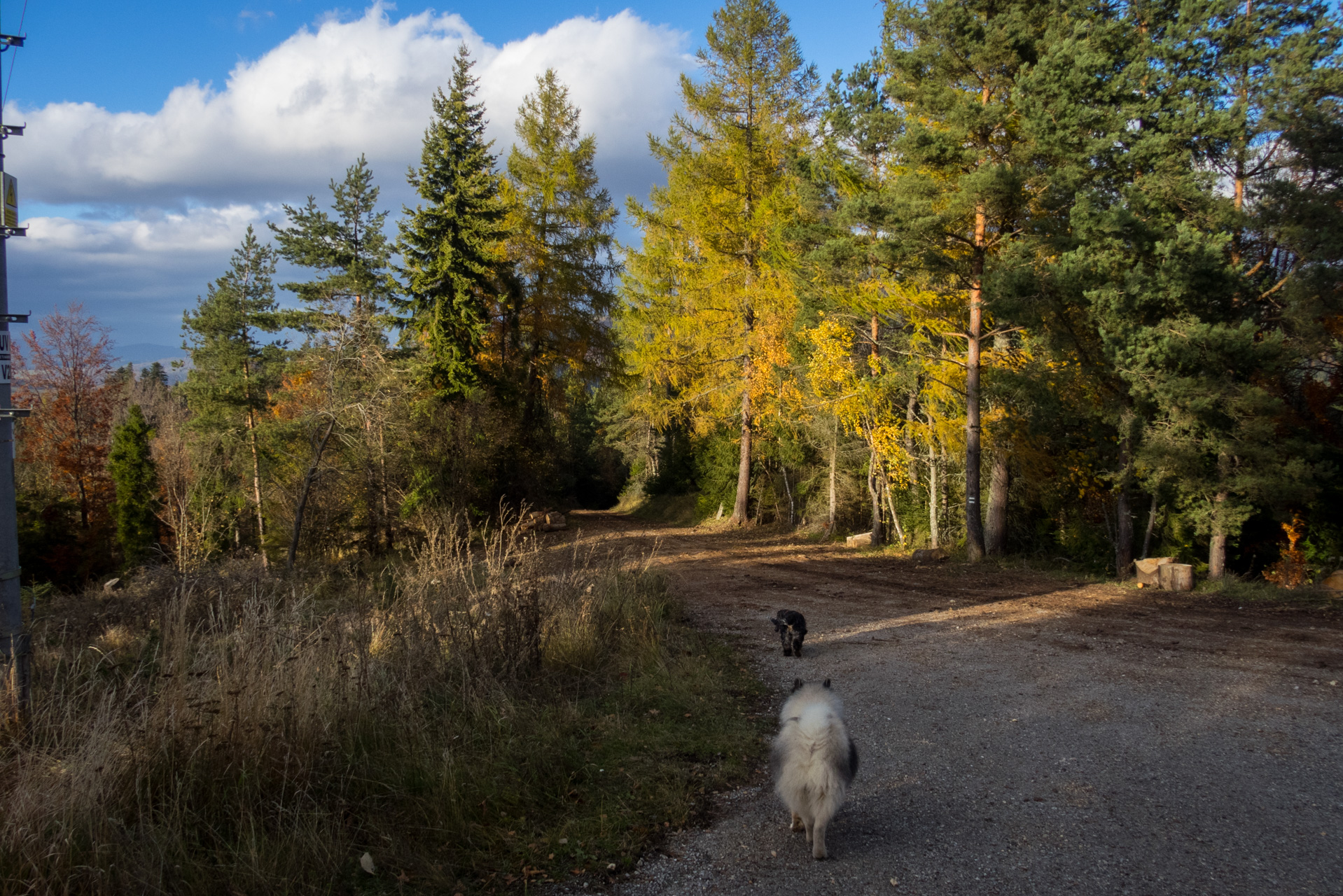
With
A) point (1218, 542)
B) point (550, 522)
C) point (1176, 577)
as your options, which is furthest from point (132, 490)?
point (1218, 542)

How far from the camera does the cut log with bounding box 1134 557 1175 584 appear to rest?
12.8 m

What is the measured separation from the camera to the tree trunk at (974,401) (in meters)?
15.2

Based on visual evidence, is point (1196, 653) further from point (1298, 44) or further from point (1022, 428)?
point (1298, 44)

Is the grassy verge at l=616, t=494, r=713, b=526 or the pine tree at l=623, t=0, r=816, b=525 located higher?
the pine tree at l=623, t=0, r=816, b=525

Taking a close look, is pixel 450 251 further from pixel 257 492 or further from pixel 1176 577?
pixel 1176 577

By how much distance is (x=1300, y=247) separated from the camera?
11734 mm

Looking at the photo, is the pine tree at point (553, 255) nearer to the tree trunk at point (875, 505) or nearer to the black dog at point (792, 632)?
the tree trunk at point (875, 505)

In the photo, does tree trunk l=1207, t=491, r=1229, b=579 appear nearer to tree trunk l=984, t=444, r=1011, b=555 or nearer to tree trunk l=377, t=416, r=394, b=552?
tree trunk l=984, t=444, r=1011, b=555

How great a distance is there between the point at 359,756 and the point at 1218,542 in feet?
47.3

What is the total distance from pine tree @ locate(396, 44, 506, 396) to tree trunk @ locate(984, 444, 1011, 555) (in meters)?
14.4

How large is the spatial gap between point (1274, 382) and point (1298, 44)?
5.72 meters

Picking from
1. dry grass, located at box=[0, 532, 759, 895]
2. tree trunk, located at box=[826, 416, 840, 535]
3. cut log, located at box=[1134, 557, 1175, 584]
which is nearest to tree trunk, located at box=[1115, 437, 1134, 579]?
cut log, located at box=[1134, 557, 1175, 584]

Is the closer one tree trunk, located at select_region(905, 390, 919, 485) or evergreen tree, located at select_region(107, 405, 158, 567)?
tree trunk, located at select_region(905, 390, 919, 485)

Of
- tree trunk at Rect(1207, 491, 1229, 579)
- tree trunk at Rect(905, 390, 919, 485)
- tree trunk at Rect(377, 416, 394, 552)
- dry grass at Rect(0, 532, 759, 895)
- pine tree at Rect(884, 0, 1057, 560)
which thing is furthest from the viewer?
tree trunk at Rect(905, 390, 919, 485)
